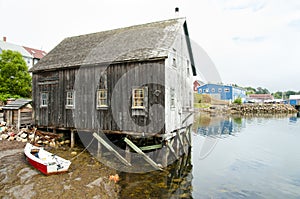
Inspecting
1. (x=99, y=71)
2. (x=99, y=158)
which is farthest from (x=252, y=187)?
(x=99, y=71)

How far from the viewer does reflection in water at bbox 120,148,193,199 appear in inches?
342

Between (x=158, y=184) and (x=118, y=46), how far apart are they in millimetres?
9063

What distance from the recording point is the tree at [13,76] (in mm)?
34375

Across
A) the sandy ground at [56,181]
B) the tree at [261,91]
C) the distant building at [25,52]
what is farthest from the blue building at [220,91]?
the tree at [261,91]

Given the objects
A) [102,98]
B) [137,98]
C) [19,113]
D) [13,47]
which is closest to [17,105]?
[19,113]

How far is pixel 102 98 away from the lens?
41.6ft

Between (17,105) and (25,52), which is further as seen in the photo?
(25,52)

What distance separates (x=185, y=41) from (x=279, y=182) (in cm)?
1141

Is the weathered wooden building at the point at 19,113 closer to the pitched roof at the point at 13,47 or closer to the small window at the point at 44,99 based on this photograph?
the small window at the point at 44,99

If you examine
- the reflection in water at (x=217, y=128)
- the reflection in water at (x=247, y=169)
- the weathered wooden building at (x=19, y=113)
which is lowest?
the reflection in water at (x=247, y=169)

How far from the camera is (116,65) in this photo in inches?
473

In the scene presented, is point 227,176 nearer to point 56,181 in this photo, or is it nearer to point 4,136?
point 56,181

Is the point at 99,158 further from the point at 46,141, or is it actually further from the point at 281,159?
the point at 281,159

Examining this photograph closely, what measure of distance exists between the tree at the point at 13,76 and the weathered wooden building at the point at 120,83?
23214 millimetres
